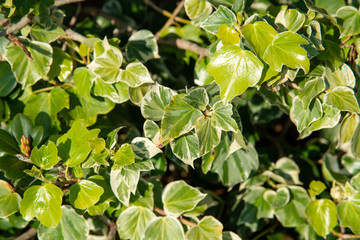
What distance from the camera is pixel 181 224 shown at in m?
1.17

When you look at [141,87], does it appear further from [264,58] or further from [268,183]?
[268,183]

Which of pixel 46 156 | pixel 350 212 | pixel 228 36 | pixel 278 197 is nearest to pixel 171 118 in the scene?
pixel 228 36

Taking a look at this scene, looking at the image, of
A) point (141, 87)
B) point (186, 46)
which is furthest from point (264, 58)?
point (186, 46)

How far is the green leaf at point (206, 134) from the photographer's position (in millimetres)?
961

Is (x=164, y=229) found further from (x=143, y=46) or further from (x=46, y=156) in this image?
(x=143, y=46)

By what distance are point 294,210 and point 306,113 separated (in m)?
0.47

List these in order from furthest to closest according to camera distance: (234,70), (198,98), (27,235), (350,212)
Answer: (27,235) < (350,212) < (198,98) < (234,70)

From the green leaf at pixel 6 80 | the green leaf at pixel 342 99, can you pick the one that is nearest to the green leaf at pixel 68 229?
the green leaf at pixel 6 80

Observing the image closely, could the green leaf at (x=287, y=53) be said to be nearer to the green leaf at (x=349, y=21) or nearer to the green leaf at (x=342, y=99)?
the green leaf at (x=342, y=99)

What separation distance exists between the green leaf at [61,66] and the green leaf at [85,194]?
414 millimetres

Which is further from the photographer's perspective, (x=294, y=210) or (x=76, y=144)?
(x=294, y=210)

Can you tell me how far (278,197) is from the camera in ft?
4.40

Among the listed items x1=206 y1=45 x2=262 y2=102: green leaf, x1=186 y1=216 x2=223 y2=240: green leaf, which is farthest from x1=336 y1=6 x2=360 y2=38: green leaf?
x1=186 y1=216 x2=223 y2=240: green leaf

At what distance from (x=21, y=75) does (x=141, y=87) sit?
394mm
